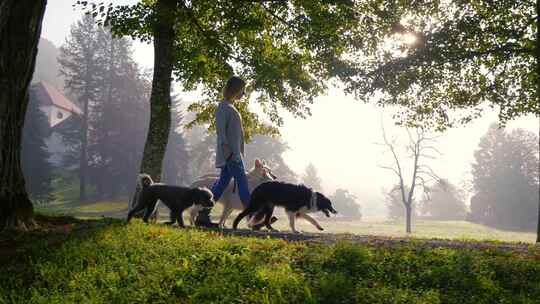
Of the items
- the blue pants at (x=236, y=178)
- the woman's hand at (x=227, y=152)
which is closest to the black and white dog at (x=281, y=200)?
the blue pants at (x=236, y=178)

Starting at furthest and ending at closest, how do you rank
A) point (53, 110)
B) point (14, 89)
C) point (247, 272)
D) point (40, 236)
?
point (53, 110) → point (14, 89) → point (40, 236) → point (247, 272)

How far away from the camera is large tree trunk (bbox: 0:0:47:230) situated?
8.46 m

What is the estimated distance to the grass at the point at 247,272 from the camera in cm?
600

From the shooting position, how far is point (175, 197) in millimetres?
10000

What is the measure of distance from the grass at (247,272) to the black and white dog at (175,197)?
1885 millimetres

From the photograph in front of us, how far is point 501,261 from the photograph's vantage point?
24.1 ft

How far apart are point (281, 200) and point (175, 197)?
2.27 meters

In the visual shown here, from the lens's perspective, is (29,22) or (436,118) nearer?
(29,22)

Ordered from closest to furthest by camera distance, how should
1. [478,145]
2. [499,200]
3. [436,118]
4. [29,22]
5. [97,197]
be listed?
[29,22], [436,118], [97,197], [499,200], [478,145]

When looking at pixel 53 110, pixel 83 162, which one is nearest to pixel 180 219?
pixel 83 162

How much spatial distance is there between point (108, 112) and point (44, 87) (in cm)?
3265

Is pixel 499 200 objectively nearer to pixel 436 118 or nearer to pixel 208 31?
pixel 436 118

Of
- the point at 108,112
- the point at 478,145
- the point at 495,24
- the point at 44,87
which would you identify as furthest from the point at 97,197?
the point at 478,145

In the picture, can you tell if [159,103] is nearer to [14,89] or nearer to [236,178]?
[236,178]
